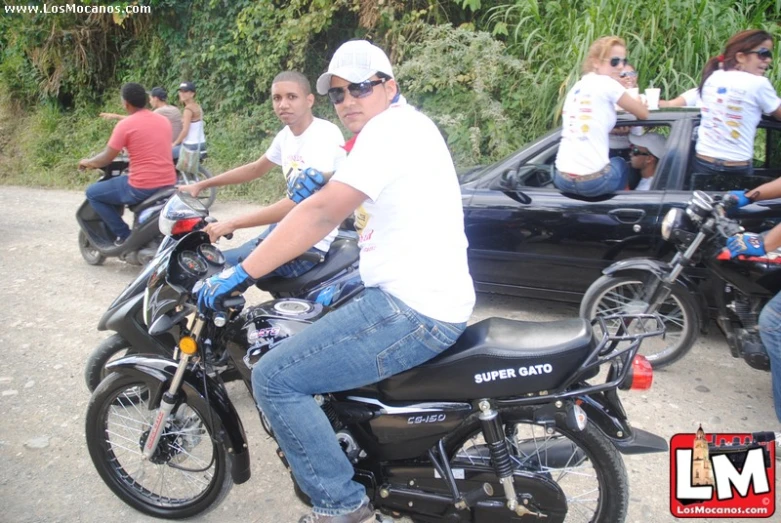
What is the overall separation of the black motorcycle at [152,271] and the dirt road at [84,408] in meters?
0.48

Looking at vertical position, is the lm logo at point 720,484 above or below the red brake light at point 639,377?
below

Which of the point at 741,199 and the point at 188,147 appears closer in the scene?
the point at 741,199

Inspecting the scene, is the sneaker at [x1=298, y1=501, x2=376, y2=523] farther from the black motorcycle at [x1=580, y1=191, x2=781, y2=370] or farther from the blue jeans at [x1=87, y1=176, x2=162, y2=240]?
the blue jeans at [x1=87, y1=176, x2=162, y2=240]

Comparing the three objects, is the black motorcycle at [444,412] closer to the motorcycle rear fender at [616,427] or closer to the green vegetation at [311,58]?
the motorcycle rear fender at [616,427]

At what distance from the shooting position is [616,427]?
2301 mm

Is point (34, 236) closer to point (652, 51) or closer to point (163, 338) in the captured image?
point (163, 338)

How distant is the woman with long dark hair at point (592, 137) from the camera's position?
4.49 meters

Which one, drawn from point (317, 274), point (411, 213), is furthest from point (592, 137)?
point (411, 213)

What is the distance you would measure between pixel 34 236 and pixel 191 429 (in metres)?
6.19

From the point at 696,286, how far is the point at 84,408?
391cm

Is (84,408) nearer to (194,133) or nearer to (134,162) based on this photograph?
(134,162)

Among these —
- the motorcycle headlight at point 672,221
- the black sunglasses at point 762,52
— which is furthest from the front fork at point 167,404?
the black sunglasses at point 762,52

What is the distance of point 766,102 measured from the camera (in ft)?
14.0

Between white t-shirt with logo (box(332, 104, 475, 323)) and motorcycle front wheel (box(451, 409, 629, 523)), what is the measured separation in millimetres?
543
